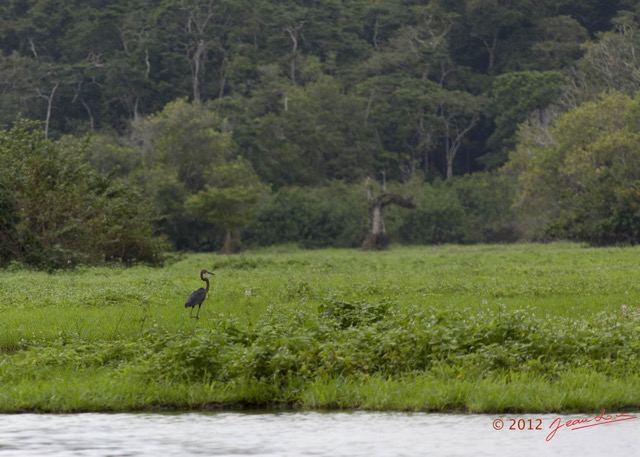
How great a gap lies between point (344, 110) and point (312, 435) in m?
68.9

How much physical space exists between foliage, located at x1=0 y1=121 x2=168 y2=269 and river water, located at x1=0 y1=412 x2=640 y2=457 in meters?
21.2

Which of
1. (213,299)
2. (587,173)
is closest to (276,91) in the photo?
(587,173)

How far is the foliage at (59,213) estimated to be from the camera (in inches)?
1294

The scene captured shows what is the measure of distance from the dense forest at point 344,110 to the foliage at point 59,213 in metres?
20.6

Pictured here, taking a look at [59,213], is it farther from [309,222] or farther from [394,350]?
[309,222]

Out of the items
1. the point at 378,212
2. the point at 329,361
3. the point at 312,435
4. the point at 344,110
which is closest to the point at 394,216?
the point at 344,110

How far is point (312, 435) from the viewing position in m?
11.2

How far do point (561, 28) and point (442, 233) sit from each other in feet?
76.3

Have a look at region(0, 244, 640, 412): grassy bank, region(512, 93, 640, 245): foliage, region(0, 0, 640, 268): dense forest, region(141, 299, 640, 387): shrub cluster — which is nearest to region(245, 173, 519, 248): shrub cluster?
region(0, 0, 640, 268): dense forest

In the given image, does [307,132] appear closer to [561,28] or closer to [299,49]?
[299,49]

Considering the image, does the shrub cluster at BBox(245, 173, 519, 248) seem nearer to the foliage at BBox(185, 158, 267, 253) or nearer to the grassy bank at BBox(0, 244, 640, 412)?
the foliage at BBox(185, 158, 267, 253)

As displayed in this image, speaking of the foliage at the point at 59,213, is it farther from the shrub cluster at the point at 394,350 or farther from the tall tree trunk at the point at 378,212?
the tall tree trunk at the point at 378,212

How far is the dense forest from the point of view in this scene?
2375 inches

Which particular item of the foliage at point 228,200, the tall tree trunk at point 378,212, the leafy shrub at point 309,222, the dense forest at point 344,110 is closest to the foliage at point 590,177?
the dense forest at point 344,110
